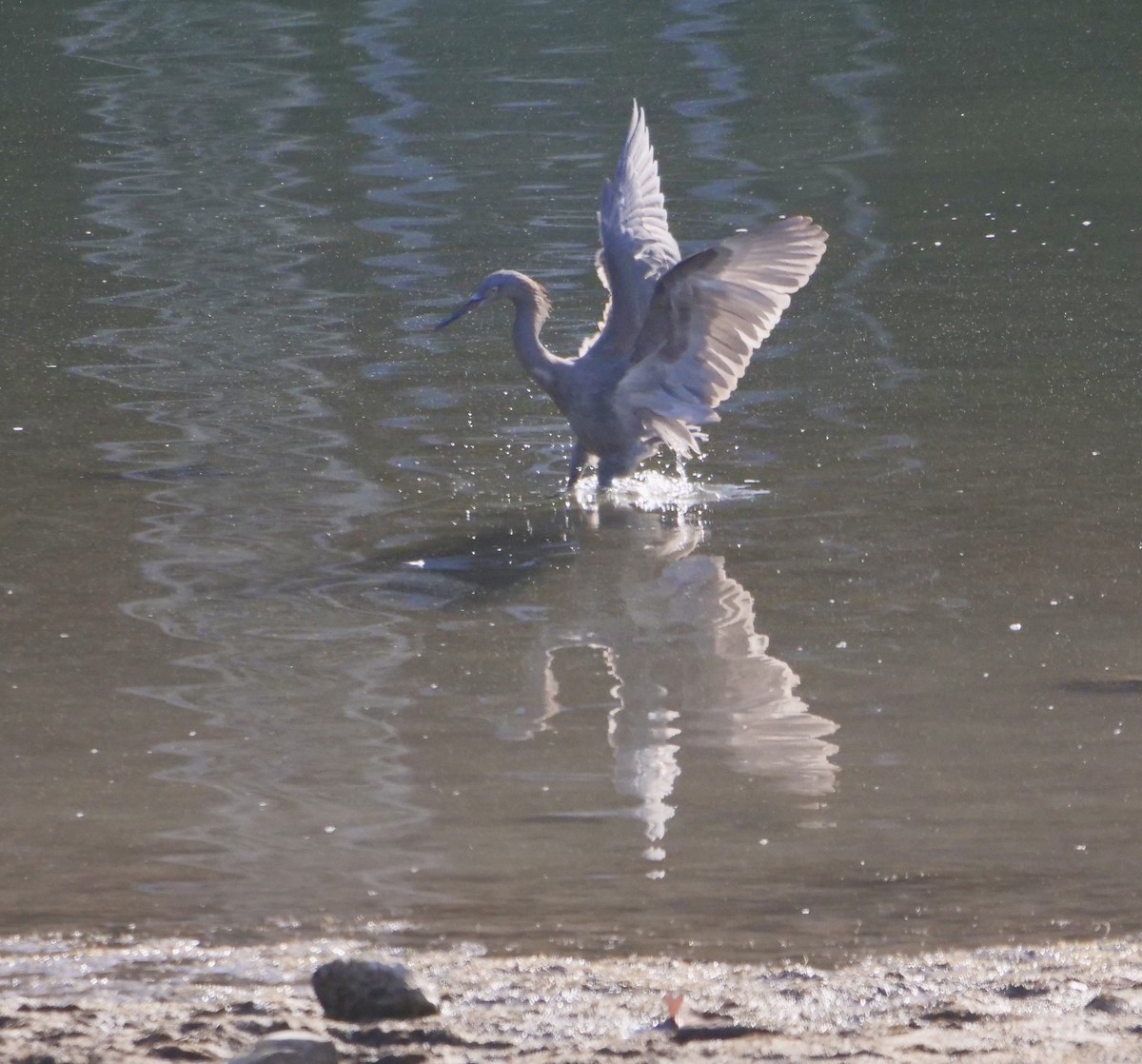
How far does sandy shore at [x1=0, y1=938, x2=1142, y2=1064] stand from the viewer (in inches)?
124

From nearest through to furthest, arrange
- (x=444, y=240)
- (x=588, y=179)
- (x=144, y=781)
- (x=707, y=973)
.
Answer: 1. (x=707, y=973)
2. (x=144, y=781)
3. (x=444, y=240)
4. (x=588, y=179)

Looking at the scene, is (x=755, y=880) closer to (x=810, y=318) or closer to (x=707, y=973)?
(x=707, y=973)

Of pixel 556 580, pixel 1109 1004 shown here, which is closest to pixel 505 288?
pixel 556 580

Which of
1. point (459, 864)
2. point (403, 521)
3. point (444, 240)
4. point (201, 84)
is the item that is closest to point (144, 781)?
point (459, 864)

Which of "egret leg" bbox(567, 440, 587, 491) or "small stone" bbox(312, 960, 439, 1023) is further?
"egret leg" bbox(567, 440, 587, 491)

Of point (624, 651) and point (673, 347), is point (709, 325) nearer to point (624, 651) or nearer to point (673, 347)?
point (673, 347)

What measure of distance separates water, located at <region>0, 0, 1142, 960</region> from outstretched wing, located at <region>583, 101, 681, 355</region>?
51 cm

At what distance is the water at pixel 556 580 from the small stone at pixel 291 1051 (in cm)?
64

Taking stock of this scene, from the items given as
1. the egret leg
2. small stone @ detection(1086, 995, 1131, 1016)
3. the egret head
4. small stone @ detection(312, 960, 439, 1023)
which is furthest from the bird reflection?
the egret head

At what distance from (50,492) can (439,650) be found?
78.8 inches

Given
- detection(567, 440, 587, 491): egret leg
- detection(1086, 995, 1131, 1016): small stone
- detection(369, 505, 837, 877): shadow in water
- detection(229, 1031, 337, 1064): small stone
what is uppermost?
detection(229, 1031, 337, 1064): small stone

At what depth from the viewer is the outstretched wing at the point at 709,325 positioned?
6871mm

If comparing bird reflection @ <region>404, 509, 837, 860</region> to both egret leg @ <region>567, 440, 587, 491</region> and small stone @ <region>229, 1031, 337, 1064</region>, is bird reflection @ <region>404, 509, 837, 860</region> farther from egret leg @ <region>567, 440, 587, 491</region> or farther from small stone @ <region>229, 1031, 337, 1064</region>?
small stone @ <region>229, 1031, 337, 1064</region>

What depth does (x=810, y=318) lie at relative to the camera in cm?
900
